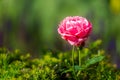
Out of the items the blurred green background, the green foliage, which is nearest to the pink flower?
the green foliage

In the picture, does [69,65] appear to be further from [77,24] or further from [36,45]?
[36,45]

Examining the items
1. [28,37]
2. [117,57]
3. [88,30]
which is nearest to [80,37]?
[88,30]

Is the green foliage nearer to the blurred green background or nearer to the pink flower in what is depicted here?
the pink flower

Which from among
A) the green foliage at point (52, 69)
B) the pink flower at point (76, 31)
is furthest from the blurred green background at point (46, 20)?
the pink flower at point (76, 31)

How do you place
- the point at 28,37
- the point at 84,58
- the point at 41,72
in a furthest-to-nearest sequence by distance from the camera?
the point at 28,37, the point at 84,58, the point at 41,72

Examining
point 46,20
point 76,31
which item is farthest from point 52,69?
point 46,20

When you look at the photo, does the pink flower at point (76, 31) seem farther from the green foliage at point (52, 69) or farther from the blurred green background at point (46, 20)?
the blurred green background at point (46, 20)
